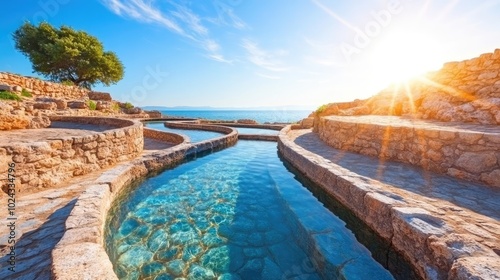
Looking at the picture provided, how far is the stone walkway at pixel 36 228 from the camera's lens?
7.47 ft

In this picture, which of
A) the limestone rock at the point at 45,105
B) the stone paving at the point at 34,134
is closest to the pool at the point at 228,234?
the stone paving at the point at 34,134

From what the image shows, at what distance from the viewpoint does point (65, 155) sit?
16.5 ft

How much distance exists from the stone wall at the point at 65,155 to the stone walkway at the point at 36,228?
36 centimetres

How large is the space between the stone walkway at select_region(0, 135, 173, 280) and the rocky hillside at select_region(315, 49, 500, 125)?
414 inches

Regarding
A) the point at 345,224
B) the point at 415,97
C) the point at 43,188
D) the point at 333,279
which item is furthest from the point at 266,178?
the point at 415,97

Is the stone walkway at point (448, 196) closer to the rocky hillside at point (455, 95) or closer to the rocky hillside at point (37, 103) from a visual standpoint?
the rocky hillside at point (455, 95)

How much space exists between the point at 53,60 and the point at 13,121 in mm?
24906

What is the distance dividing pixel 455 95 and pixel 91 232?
12.3m

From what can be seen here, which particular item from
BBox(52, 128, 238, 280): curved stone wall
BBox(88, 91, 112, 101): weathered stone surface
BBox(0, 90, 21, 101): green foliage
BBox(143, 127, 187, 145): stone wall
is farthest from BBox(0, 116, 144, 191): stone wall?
BBox(88, 91, 112, 101): weathered stone surface

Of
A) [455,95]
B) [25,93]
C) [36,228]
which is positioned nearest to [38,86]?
[25,93]

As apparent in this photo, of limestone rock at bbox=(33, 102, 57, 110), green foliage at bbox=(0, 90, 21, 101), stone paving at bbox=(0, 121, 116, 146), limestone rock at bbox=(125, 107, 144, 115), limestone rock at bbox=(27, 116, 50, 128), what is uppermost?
green foliage at bbox=(0, 90, 21, 101)

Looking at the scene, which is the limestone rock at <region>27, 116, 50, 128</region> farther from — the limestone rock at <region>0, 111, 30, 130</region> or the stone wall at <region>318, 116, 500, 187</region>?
the stone wall at <region>318, 116, 500, 187</region>

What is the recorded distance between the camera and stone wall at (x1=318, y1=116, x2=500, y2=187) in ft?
13.4

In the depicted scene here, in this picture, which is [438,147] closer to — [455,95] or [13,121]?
[455,95]
